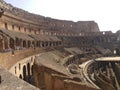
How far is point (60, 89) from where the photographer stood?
13.4 meters

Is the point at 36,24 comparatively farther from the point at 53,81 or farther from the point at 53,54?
Result: the point at 53,81

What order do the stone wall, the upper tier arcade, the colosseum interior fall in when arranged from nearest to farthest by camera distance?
1. the stone wall
2. the colosseum interior
3. the upper tier arcade

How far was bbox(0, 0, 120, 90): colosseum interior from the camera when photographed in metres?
14.1

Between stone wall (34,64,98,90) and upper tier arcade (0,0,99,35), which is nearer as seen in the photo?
stone wall (34,64,98,90)

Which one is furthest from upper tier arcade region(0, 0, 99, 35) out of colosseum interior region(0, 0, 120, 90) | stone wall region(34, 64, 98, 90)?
stone wall region(34, 64, 98, 90)

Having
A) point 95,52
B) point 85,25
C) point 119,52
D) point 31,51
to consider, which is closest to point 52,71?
point 31,51

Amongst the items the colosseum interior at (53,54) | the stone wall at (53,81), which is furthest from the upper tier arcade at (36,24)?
the stone wall at (53,81)

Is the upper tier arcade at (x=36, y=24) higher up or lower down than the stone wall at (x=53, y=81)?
higher up

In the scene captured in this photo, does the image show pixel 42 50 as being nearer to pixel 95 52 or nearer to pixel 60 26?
pixel 95 52

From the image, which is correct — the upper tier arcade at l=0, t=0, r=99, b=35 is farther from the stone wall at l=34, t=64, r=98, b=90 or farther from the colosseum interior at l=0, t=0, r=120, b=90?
the stone wall at l=34, t=64, r=98, b=90

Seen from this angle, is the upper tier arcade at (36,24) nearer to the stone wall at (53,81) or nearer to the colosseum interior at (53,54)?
the colosseum interior at (53,54)

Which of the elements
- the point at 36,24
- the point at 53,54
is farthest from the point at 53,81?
the point at 36,24

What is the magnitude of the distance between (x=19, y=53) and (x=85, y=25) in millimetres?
47454

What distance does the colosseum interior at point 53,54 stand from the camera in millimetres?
14148
